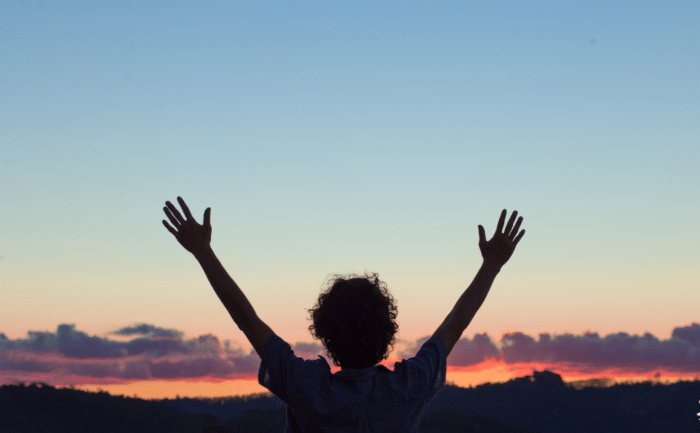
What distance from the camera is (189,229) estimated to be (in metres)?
3.57

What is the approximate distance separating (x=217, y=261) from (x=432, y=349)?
1.31 meters

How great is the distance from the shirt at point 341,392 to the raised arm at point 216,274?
3.8 inches

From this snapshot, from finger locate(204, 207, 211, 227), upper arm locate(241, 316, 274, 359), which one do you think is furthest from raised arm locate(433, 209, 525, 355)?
finger locate(204, 207, 211, 227)

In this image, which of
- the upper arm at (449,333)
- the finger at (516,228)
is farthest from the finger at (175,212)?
the finger at (516,228)

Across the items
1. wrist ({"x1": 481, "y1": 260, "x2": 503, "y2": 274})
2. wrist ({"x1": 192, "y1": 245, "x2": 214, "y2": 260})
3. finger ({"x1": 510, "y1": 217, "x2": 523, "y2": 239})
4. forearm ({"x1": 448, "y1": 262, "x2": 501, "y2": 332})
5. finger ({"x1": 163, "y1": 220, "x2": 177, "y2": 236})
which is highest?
finger ({"x1": 510, "y1": 217, "x2": 523, "y2": 239})

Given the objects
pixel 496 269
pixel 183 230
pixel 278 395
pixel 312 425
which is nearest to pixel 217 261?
pixel 183 230

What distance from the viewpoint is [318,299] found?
11.5ft

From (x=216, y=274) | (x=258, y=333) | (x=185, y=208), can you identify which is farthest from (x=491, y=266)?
(x=185, y=208)

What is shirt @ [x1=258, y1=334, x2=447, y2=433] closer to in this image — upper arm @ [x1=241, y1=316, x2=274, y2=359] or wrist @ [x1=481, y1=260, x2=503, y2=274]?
upper arm @ [x1=241, y1=316, x2=274, y2=359]

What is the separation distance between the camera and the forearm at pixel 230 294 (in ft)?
10.5

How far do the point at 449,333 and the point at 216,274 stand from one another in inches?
54.9

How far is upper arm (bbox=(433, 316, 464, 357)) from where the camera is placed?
3496mm

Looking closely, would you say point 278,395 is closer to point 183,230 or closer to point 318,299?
point 318,299

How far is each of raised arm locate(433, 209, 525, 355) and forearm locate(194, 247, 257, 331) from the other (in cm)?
111
